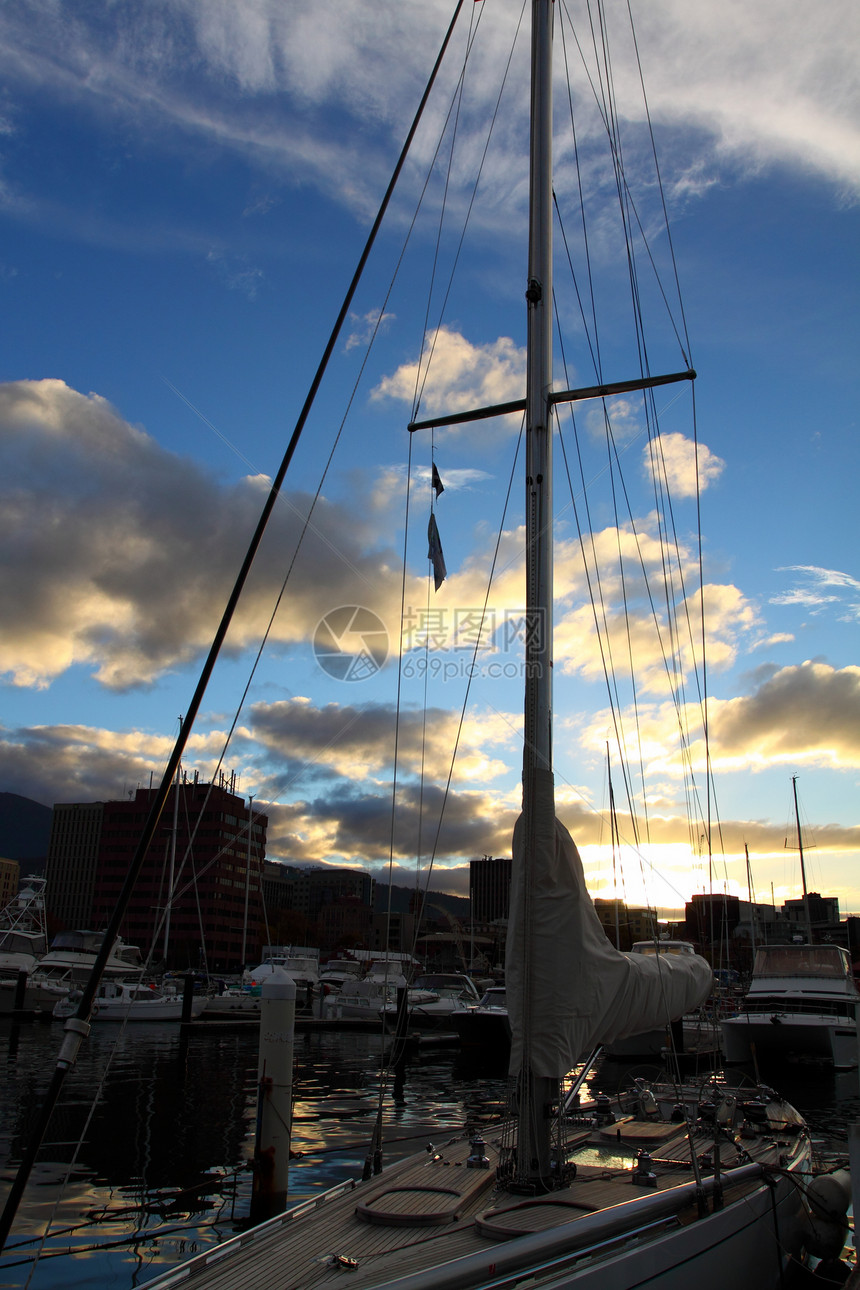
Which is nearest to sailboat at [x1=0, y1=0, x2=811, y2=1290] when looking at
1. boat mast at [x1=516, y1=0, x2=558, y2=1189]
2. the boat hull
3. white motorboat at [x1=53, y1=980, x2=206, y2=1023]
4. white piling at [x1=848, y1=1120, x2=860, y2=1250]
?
boat mast at [x1=516, y1=0, x2=558, y2=1189]

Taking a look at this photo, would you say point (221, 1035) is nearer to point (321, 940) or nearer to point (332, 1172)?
point (332, 1172)

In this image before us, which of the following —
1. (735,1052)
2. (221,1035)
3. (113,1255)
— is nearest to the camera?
(113,1255)

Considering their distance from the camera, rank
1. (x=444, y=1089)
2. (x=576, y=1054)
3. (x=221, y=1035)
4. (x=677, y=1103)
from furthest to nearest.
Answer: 1. (x=221, y=1035)
2. (x=444, y=1089)
3. (x=677, y=1103)
4. (x=576, y=1054)

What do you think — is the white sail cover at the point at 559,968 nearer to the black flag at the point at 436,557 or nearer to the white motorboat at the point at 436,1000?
the black flag at the point at 436,557

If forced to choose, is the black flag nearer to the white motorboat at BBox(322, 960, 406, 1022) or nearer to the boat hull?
the boat hull

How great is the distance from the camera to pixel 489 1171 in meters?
7.50

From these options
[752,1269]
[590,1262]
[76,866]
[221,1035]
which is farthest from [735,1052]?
[76,866]

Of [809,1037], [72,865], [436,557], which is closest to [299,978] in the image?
[809,1037]

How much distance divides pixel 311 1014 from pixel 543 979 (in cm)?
4445

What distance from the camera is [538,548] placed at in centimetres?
806

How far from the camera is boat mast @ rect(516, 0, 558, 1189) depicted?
7066 millimetres

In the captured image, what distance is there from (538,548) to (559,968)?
3.72 meters

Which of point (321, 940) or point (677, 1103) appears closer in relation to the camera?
point (677, 1103)

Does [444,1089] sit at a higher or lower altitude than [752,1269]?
lower
